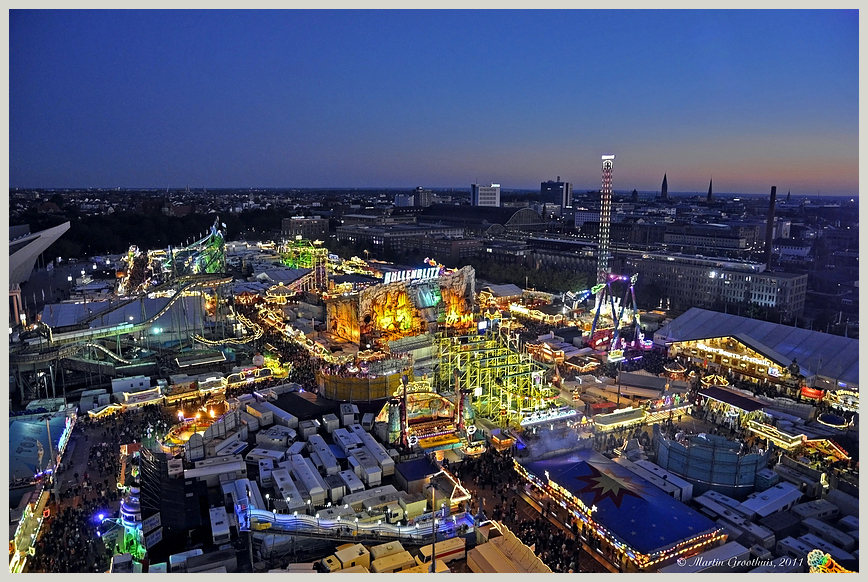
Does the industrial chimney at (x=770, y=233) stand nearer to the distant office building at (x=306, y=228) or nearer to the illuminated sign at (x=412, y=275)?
the illuminated sign at (x=412, y=275)

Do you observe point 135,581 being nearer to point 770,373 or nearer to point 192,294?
point 192,294

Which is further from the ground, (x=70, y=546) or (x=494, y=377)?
(x=494, y=377)

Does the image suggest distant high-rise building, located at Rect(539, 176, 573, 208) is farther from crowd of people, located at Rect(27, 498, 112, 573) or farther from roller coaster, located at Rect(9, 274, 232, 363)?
crowd of people, located at Rect(27, 498, 112, 573)

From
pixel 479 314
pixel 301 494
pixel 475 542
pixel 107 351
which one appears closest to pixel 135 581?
pixel 301 494

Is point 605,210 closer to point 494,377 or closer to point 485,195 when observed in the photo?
point 494,377

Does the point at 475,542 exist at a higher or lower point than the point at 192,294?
lower

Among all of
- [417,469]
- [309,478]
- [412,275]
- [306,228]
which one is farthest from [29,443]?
[306,228]
